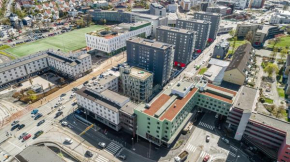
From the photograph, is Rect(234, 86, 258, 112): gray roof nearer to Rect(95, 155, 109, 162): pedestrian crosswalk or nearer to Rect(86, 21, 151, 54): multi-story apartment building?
Rect(95, 155, 109, 162): pedestrian crosswalk

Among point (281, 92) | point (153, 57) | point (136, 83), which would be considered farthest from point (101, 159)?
point (281, 92)

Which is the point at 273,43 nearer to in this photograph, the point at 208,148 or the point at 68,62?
the point at 208,148

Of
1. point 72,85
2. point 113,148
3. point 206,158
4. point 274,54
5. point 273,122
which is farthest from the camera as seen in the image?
point 274,54

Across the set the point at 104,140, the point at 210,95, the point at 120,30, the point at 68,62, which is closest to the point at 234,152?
the point at 210,95

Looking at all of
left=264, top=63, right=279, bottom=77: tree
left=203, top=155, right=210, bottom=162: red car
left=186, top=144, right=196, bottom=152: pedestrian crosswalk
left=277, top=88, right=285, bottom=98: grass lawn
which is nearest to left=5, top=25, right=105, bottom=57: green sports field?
left=186, top=144, right=196, bottom=152: pedestrian crosswalk

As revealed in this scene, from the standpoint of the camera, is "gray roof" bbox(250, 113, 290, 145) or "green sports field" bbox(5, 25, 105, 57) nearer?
"gray roof" bbox(250, 113, 290, 145)

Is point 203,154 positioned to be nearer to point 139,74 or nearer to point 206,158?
point 206,158
